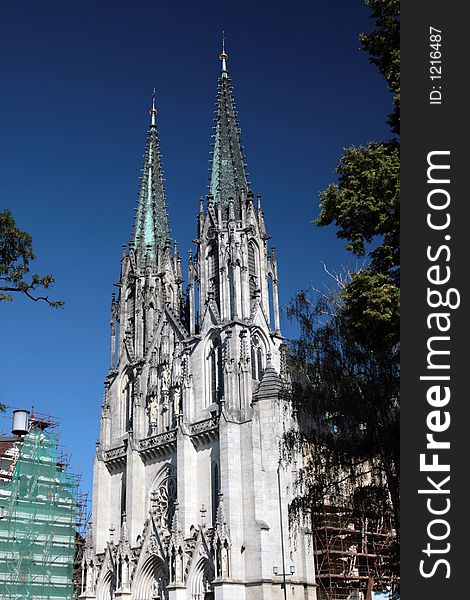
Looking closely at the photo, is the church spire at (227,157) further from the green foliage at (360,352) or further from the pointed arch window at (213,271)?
the green foliage at (360,352)

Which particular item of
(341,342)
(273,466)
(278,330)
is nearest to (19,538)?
(273,466)

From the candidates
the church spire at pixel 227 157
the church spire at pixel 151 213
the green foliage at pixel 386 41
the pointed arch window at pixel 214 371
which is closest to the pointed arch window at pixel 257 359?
the pointed arch window at pixel 214 371

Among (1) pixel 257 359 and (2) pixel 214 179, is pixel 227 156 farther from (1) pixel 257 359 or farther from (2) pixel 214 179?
(1) pixel 257 359

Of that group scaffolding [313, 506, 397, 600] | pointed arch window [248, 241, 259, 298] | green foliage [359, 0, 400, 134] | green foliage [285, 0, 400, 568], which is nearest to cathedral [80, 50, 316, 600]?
pointed arch window [248, 241, 259, 298]

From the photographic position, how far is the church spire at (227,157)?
163ft

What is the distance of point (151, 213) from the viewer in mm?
56344

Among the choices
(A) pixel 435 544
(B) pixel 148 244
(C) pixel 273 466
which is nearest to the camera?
(A) pixel 435 544

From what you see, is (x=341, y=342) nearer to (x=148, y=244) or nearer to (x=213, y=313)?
(x=213, y=313)

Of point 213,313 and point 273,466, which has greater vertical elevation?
point 213,313

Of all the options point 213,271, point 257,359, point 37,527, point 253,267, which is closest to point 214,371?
point 257,359

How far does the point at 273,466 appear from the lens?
3925 centimetres

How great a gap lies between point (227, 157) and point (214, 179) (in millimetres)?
1693

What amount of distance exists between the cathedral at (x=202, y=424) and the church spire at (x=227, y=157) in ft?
0.30

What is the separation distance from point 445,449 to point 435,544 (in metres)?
1.27
